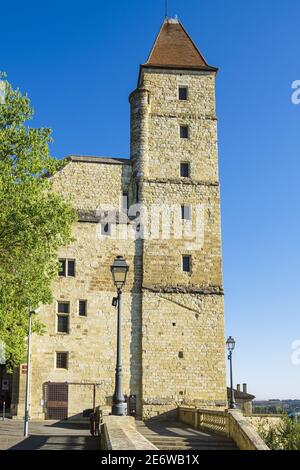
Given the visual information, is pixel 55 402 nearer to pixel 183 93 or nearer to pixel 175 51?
pixel 183 93

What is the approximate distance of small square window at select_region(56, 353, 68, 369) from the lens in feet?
115

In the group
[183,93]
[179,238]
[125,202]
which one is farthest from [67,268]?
[183,93]

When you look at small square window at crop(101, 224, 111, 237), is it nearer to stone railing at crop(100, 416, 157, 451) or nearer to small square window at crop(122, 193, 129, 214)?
small square window at crop(122, 193, 129, 214)

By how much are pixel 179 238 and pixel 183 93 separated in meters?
10.2

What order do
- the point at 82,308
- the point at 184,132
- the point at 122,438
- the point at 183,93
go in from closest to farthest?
the point at 122,438 < the point at 82,308 < the point at 184,132 < the point at 183,93

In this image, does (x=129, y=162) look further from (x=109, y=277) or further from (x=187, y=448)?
(x=187, y=448)

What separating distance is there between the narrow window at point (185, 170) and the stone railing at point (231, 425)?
1553 cm

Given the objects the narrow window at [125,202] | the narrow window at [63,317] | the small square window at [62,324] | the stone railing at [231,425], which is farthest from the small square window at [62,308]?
the stone railing at [231,425]

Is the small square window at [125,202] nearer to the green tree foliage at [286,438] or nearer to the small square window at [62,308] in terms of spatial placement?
the small square window at [62,308]

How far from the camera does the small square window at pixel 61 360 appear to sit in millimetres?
35181

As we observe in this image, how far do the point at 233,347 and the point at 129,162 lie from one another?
16371mm

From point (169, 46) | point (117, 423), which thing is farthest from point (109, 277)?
point (117, 423)

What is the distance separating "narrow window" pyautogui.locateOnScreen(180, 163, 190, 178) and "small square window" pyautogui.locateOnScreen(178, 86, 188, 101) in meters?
4.69

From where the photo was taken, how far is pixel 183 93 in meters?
40.3
